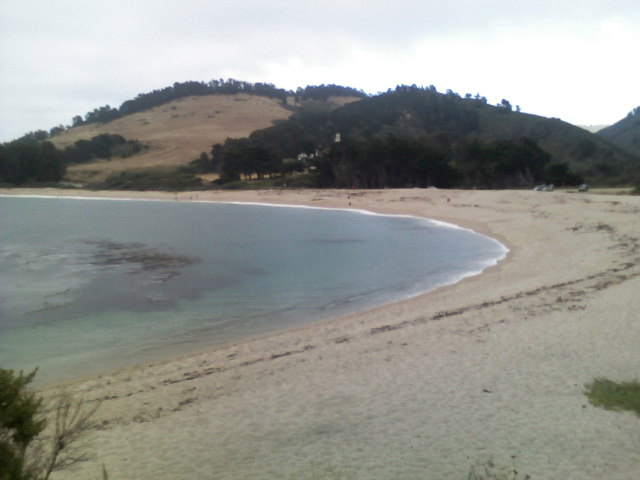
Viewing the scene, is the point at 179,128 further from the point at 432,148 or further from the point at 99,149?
the point at 432,148

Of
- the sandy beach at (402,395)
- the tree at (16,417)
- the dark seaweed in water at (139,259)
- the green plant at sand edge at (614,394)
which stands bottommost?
the dark seaweed in water at (139,259)

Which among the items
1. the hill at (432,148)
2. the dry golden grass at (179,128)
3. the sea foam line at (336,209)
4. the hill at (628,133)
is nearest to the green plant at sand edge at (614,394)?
the sea foam line at (336,209)

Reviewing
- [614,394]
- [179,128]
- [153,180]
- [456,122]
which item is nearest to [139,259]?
[614,394]

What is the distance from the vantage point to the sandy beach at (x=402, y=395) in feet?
17.1

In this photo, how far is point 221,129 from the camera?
413ft

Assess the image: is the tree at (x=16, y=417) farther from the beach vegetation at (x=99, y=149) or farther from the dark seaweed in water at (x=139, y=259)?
the beach vegetation at (x=99, y=149)

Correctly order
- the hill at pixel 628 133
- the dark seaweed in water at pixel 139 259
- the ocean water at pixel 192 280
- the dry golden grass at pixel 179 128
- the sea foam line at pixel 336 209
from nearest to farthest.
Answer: the ocean water at pixel 192 280 < the dark seaweed in water at pixel 139 259 < the sea foam line at pixel 336 209 < the hill at pixel 628 133 < the dry golden grass at pixel 179 128

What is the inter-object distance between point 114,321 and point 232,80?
6987 inches

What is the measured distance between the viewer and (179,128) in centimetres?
13088

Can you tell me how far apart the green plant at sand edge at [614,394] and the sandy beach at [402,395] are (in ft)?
0.46

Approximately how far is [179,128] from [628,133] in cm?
9497

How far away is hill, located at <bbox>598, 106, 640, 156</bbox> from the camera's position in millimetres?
87125

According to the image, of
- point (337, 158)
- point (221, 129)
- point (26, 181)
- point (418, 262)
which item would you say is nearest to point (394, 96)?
point (221, 129)

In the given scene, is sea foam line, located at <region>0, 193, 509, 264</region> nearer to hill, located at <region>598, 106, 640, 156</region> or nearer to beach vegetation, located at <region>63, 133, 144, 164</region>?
beach vegetation, located at <region>63, 133, 144, 164</region>
